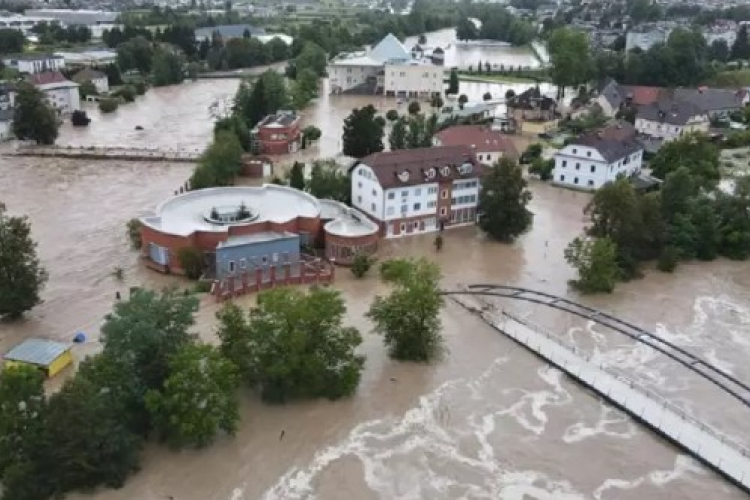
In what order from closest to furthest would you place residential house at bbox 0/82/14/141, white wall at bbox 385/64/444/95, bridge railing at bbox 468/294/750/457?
bridge railing at bbox 468/294/750/457 < residential house at bbox 0/82/14/141 < white wall at bbox 385/64/444/95

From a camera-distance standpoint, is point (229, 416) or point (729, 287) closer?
point (229, 416)

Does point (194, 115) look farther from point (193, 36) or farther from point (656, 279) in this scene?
point (656, 279)

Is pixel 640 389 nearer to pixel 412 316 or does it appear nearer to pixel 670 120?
pixel 412 316

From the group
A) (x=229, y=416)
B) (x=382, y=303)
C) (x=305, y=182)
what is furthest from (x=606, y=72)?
(x=229, y=416)

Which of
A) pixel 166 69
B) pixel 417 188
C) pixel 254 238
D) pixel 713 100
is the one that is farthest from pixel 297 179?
pixel 166 69

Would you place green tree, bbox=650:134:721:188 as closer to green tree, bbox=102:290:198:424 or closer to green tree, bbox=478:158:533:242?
green tree, bbox=478:158:533:242

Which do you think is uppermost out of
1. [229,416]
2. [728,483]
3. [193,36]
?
[193,36]

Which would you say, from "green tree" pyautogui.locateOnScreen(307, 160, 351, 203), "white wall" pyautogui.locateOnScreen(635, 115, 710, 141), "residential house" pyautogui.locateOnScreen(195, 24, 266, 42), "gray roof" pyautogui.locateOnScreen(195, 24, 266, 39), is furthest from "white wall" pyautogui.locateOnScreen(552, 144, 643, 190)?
"gray roof" pyautogui.locateOnScreen(195, 24, 266, 39)
